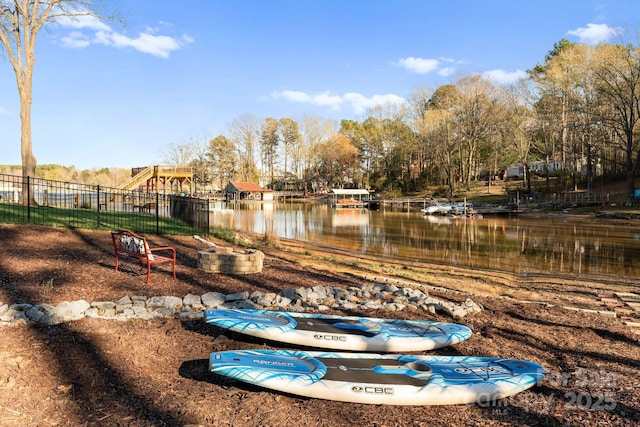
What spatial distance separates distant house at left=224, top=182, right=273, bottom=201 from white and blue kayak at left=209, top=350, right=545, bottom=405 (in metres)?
64.4

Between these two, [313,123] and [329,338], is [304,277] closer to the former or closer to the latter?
[329,338]

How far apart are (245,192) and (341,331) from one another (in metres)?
66.3

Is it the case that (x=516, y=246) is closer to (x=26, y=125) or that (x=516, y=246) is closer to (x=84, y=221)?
(x=84, y=221)

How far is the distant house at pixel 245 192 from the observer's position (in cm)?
6781

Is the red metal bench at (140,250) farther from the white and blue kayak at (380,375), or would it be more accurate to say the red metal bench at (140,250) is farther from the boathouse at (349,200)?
the boathouse at (349,200)

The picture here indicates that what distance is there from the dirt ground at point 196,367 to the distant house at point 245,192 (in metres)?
60.9

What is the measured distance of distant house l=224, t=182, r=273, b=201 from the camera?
67812 millimetres

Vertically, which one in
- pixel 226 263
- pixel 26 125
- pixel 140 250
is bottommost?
pixel 226 263

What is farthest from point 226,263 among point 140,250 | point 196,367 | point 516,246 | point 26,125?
point 516,246

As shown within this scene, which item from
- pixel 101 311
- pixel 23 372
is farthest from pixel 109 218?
pixel 23 372

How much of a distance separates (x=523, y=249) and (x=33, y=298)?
60.0 ft

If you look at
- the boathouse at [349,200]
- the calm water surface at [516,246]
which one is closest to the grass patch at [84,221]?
Result: the calm water surface at [516,246]

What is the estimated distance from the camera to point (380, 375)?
3664 mm

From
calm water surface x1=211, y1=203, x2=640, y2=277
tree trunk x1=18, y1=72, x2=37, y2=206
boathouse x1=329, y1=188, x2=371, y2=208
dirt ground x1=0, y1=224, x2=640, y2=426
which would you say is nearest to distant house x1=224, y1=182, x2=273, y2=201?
boathouse x1=329, y1=188, x2=371, y2=208
